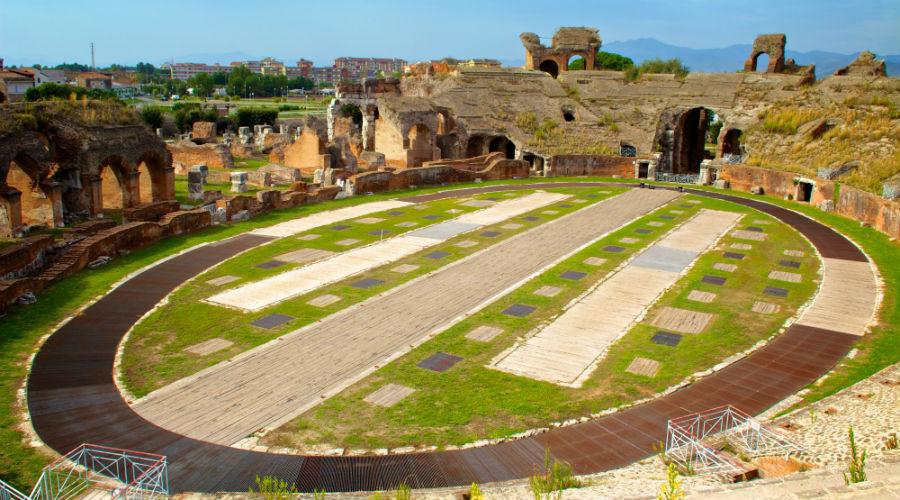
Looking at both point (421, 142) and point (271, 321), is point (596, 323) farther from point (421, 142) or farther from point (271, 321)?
point (421, 142)

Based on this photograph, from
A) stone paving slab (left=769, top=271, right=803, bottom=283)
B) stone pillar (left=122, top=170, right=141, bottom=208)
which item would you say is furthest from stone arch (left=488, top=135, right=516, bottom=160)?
stone paving slab (left=769, top=271, right=803, bottom=283)

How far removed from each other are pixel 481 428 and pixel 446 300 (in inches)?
253

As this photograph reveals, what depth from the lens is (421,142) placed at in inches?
1658

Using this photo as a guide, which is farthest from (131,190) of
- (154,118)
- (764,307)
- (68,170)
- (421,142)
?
(154,118)

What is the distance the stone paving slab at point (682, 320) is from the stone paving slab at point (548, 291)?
273 centimetres

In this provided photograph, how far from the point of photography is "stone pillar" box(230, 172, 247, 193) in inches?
1278

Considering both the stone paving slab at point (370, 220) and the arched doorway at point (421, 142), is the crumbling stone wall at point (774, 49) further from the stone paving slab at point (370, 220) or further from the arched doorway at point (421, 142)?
the stone paving slab at point (370, 220)

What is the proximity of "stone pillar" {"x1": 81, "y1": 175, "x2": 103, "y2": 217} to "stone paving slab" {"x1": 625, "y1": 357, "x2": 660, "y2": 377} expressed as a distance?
21.5 metres

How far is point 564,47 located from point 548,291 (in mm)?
42760

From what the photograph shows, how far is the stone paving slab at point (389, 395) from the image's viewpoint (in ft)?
38.6

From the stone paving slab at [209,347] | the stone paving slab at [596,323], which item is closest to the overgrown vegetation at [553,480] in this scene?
the stone paving slab at [596,323]

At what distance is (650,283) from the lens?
18797 mm

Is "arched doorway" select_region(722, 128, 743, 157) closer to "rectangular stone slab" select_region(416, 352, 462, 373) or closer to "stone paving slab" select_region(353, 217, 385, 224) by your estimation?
"stone paving slab" select_region(353, 217, 385, 224)

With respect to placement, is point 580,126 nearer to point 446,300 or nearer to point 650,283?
point 650,283
